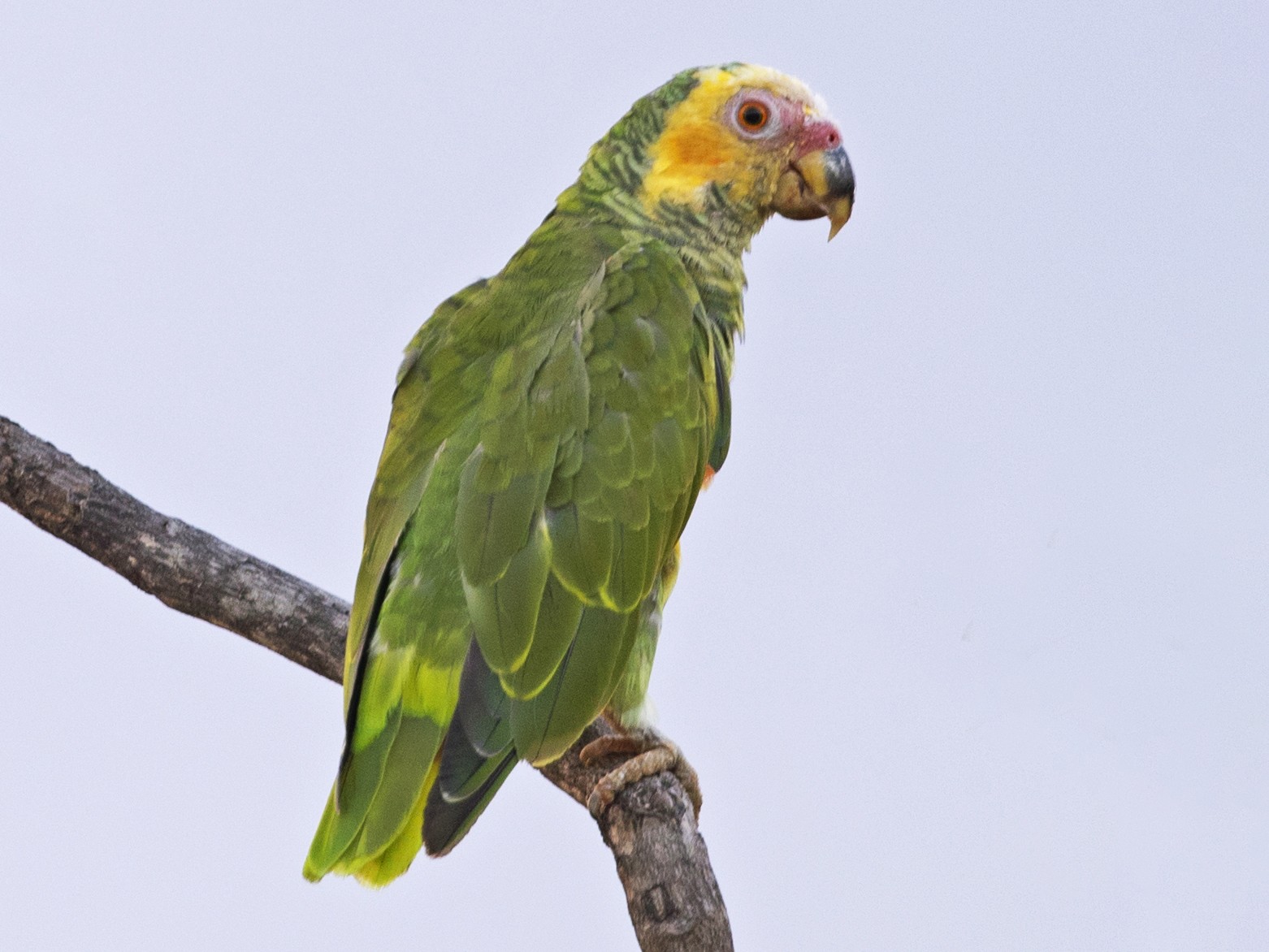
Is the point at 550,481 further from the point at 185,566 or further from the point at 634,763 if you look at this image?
the point at 185,566

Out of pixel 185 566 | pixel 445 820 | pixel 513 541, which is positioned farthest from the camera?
pixel 185 566

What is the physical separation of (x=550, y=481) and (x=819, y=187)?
774mm

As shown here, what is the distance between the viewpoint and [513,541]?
1717mm

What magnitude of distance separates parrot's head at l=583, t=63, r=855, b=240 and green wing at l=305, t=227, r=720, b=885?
8.9 inches

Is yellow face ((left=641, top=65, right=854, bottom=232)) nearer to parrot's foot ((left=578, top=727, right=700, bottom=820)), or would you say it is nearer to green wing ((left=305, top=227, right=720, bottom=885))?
green wing ((left=305, top=227, right=720, bottom=885))

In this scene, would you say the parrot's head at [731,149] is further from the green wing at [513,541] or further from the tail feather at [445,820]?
the tail feather at [445,820]

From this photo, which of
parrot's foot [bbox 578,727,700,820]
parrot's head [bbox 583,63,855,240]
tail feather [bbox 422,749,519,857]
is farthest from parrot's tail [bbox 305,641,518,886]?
parrot's head [bbox 583,63,855,240]

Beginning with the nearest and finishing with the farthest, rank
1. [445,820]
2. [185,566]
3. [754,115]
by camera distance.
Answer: [445,820]
[185,566]
[754,115]

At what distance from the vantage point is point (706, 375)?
1918mm

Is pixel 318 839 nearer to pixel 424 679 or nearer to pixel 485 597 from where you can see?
pixel 424 679

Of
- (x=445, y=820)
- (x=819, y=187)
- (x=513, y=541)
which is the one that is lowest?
(x=445, y=820)

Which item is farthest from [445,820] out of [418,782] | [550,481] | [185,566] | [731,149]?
[731,149]

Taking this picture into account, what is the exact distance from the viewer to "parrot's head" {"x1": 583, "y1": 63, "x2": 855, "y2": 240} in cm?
215

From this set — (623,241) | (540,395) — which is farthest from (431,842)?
(623,241)
